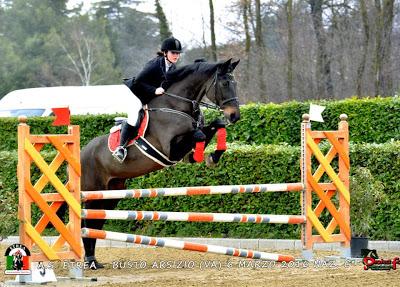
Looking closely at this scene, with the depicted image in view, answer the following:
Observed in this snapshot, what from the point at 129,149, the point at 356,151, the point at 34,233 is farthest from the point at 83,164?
the point at 356,151

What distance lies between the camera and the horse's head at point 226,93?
929 cm

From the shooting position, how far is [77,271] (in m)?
9.04

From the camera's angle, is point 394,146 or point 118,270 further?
point 394,146

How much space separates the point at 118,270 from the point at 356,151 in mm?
3655

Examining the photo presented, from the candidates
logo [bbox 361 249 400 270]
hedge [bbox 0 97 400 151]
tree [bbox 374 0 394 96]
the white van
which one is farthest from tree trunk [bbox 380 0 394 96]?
logo [bbox 361 249 400 270]

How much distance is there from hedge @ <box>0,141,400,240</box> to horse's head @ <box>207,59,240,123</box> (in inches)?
115

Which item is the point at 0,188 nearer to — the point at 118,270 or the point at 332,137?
the point at 118,270

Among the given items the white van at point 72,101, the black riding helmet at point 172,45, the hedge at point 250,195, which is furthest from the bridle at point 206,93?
the white van at point 72,101

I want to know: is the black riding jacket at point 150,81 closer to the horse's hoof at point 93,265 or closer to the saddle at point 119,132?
the saddle at point 119,132

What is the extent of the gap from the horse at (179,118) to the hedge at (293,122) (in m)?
4.74

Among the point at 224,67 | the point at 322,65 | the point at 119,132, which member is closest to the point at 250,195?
the point at 119,132

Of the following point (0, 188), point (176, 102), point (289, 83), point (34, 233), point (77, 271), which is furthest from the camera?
point (289, 83)

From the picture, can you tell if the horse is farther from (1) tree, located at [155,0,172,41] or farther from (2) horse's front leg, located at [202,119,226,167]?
(1) tree, located at [155,0,172,41]

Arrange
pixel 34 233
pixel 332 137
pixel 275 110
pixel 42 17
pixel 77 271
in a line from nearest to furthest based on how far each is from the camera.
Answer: pixel 34 233 → pixel 77 271 → pixel 332 137 → pixel 275 110 → pixel 42 17
